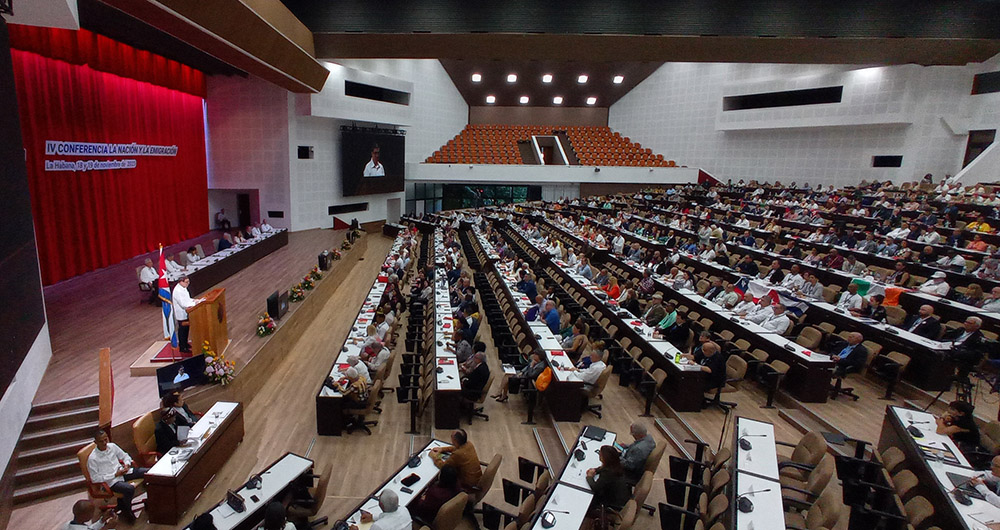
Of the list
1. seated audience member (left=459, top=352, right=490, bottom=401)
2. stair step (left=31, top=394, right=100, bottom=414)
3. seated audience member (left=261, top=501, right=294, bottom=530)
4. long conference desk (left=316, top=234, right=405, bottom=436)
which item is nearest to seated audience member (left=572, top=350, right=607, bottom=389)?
seated audience member (left=459, top=352, right=490, bottom=401)

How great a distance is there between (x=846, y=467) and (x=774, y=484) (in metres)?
1.23

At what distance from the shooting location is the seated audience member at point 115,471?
16.8ft

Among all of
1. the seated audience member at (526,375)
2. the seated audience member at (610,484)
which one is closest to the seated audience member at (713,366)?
the seated audience member at (526,375)

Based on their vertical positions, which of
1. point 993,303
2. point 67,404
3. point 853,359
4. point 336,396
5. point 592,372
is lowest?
point 67,404

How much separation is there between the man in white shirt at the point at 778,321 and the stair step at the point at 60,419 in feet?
33.2

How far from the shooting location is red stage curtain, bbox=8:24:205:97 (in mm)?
9203

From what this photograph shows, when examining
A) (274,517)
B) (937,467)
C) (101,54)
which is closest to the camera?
(274,517)

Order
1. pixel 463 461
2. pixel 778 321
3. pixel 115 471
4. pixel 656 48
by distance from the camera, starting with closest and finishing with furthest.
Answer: pixel 463 461 < pixel 115 471 < pixel 778 321 < pixel 656 48

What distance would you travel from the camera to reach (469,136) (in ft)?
98.2

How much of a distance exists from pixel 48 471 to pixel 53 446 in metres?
0.42

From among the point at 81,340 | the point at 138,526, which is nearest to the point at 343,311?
the point at 81,340

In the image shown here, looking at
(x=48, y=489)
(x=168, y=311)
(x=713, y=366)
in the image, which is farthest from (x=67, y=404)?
(x=713, y=366)

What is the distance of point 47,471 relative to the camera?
5.77 m

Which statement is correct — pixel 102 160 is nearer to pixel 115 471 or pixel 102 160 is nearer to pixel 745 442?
pixel 115 471
